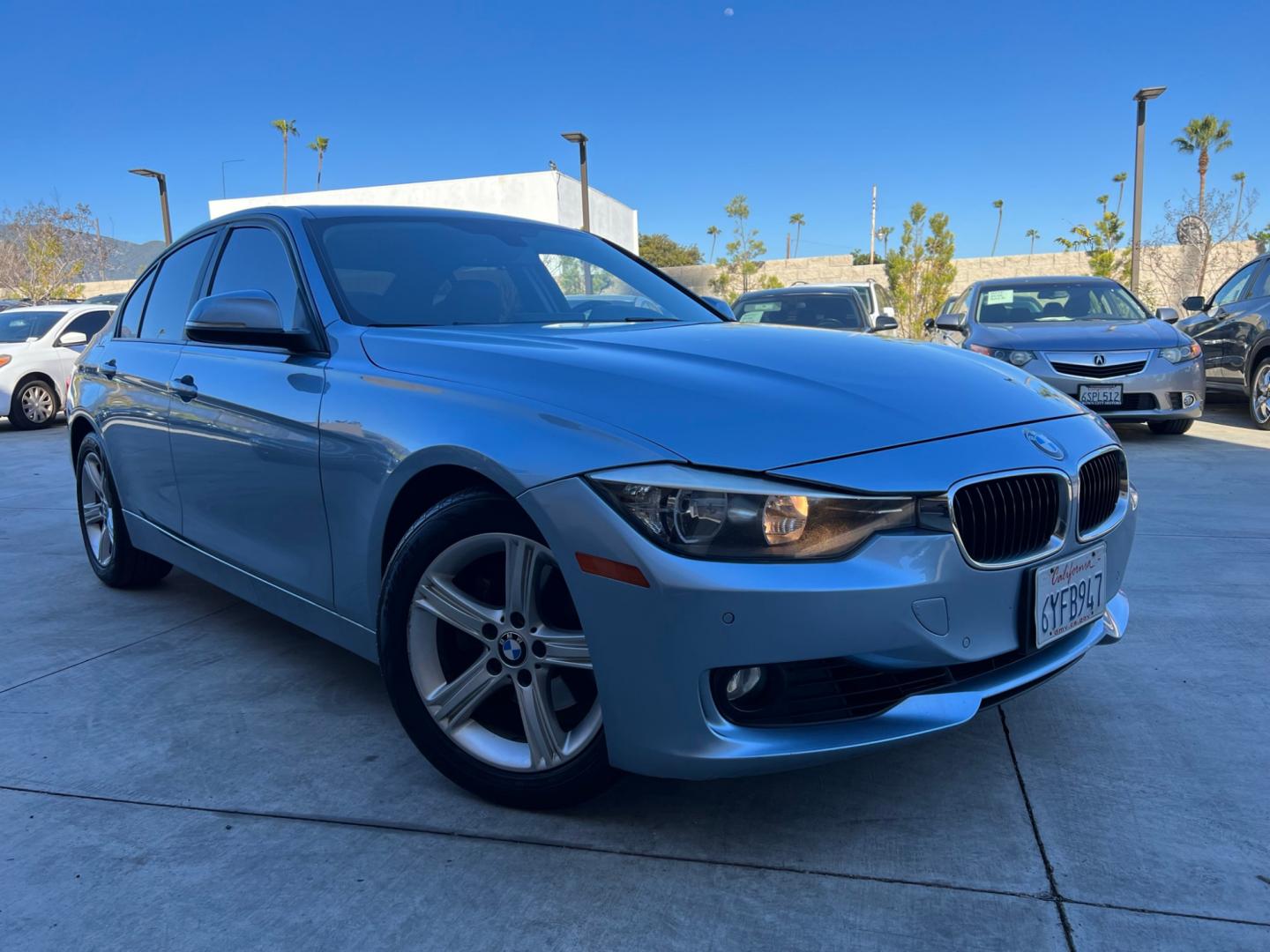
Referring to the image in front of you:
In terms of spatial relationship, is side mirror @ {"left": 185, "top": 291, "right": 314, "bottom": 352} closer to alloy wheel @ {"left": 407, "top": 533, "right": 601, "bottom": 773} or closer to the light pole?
alloy wheel @ {"left": 407, "top": 533, "right": 601, "bottom": 773}

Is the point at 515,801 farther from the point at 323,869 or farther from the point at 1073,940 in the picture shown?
the point at 1073,940

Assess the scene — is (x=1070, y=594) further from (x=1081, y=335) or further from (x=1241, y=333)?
(x=1241, y=333)

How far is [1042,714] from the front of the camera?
286 centimetres

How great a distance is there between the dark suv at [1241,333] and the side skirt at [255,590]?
344 inches

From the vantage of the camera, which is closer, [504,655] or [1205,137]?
[504,655]

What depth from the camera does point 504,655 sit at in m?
2.25

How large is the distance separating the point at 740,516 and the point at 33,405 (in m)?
12.9

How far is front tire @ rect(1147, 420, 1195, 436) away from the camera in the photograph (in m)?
8.58

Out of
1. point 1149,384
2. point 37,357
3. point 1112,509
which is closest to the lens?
point 1112,509

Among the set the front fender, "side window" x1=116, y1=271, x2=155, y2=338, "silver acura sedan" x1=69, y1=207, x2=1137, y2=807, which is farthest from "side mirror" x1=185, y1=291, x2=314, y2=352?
"side window" x1=116, y1=271, x2=155, y2=338

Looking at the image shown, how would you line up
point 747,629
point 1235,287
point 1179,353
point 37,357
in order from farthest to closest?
1. point 37,357
2. point 1235,287
3. point 1179,353
4. point 747,629

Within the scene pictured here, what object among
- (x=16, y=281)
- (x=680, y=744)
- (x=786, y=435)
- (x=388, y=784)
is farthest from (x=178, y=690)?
(x=16, y=281)

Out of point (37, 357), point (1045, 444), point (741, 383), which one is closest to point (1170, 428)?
point (1045, 444)

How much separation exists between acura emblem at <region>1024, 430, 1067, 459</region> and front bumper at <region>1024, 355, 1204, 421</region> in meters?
6.06
